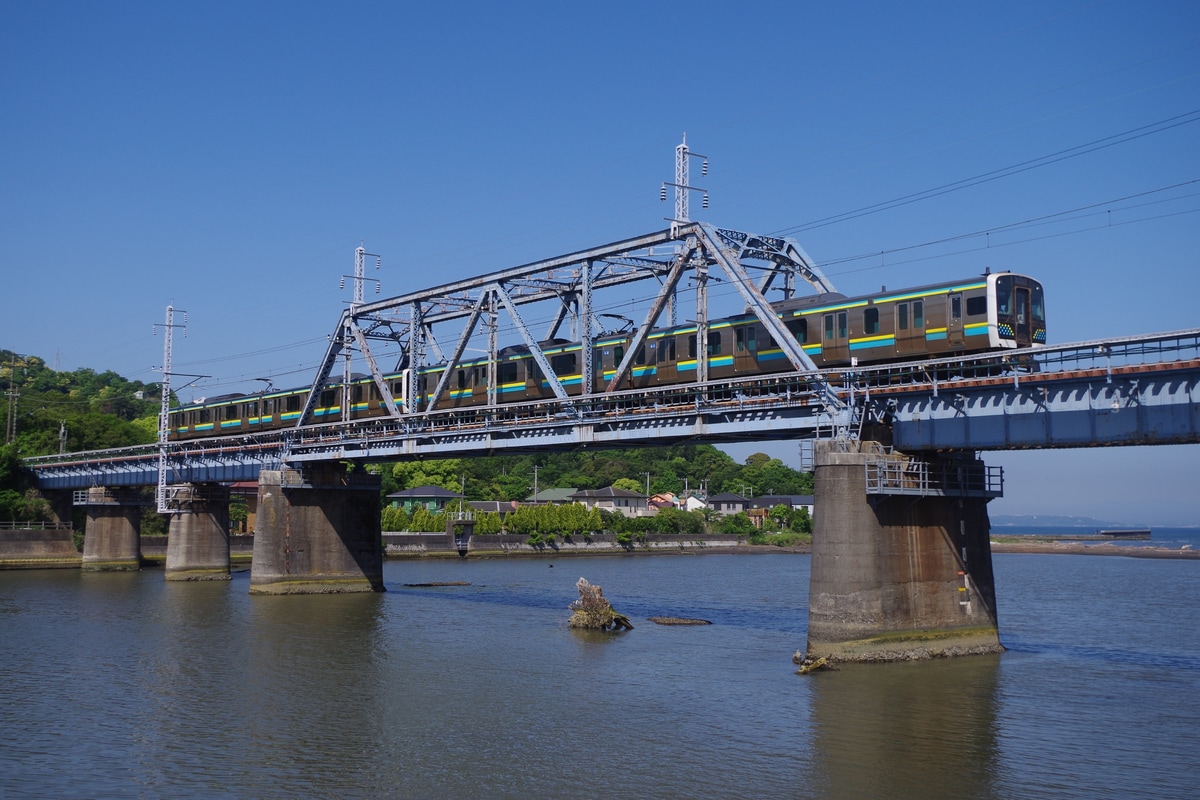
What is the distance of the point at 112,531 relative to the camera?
83750 mm

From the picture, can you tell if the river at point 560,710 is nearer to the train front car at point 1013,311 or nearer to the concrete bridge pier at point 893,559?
the concrete bridge pier at point 893,559

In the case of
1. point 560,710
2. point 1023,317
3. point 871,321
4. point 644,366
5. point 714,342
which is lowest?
point 560,710

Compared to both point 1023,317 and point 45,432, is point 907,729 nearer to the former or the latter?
point 1023,317

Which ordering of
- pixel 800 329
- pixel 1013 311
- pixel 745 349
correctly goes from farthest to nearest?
1. pixel 745 349
2. pixel 800 329
3. pixel 1013 311

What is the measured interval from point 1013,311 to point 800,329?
25.5ft

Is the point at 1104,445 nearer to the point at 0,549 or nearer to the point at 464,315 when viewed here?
the point at 464,315

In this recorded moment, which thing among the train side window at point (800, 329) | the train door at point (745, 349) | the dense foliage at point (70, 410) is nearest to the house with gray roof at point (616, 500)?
the dense foliage at point (70, 410)

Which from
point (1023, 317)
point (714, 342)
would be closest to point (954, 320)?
point (1023, 317)

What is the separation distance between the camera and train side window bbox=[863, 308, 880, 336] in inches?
1475

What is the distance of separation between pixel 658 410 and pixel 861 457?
417 inches

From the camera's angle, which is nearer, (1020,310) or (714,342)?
(1020,310)

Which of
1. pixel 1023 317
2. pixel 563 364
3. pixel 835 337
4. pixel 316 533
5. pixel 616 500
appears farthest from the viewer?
pixel 616 500

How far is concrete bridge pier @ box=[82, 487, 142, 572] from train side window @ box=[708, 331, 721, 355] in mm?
57284

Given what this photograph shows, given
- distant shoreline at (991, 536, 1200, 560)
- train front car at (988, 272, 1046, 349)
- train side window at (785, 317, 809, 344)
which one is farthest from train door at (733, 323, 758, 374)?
distant shoreline at (991, 536, 1200, 560)
